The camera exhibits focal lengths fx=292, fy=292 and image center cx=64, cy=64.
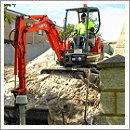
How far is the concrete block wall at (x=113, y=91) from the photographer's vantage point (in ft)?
13.7

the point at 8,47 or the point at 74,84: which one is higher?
the point at 8,47

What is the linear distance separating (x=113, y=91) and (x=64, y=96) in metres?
4.41

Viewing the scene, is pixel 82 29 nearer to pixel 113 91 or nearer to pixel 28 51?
pixel 113 91

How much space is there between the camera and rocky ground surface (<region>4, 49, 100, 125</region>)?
24.4 ft

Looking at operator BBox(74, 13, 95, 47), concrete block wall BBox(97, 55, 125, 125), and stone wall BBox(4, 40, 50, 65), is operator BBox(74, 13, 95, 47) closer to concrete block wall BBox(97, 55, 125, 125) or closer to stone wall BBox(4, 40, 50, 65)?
concrete block wall BBox(97, 55, 125, 125)

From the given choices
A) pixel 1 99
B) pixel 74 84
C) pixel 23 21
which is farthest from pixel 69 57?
pixel 1 99

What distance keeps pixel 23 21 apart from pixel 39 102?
227 centimetres

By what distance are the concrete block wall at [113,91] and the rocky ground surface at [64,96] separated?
2731 millimetres

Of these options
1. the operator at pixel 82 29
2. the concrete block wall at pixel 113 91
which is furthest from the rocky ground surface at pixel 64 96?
the concrete block wall at pixel 113 91

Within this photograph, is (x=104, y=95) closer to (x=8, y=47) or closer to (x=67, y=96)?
(x=67, y=96)

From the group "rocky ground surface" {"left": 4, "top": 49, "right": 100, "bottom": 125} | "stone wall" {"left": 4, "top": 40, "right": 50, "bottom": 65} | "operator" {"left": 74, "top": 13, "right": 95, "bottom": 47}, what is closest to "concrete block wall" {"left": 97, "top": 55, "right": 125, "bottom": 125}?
"rocky ground surface" {"left": 4, "top": 49, "right": 100, "bottom": 125}

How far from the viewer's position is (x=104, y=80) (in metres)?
4.25

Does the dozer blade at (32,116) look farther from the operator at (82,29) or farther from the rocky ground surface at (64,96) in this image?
the operator at (82,29)

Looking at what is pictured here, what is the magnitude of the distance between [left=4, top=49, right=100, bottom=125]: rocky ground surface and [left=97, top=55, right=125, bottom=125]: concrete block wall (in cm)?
273
